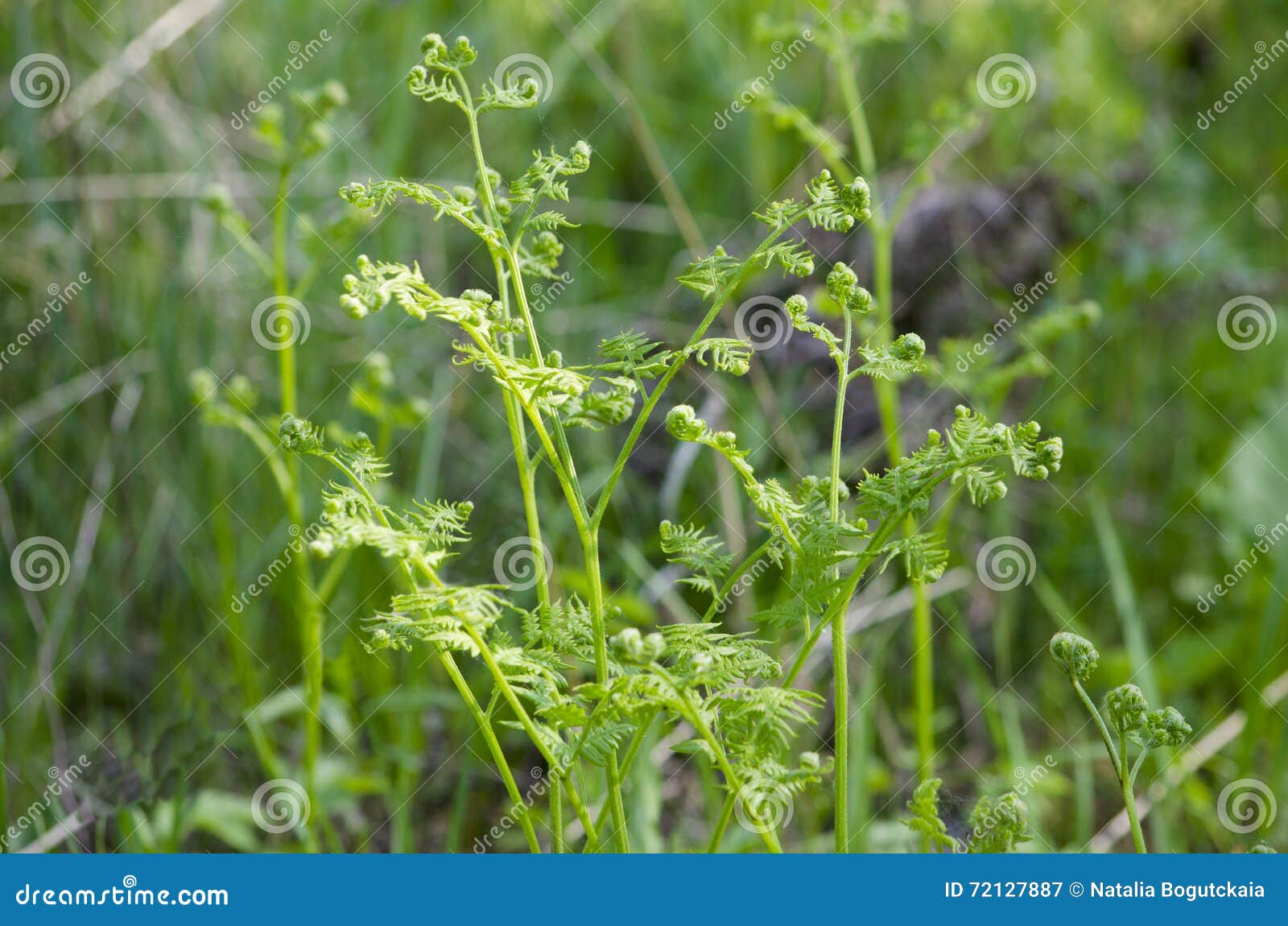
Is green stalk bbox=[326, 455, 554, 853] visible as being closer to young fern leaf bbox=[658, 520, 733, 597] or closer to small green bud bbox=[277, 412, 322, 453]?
small green bud bbox=[277, 412, 322, 453]

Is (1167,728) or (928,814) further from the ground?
(1167,728)

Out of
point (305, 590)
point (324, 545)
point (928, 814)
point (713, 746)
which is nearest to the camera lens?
point (324, 545)

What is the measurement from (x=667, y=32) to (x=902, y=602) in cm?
246

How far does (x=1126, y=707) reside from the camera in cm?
120

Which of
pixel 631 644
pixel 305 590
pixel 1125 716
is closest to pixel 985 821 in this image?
pixel 1125 716

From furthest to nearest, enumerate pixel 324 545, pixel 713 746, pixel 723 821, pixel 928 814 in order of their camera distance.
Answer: pixel 928 814 → pixel 723 821 → pixel 713 746 → pixel 324 545

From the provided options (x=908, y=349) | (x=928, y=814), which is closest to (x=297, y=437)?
(x=908, y=349)

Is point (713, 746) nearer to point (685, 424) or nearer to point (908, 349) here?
point (685, 424)

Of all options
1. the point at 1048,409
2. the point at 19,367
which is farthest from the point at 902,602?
the point at 19,367

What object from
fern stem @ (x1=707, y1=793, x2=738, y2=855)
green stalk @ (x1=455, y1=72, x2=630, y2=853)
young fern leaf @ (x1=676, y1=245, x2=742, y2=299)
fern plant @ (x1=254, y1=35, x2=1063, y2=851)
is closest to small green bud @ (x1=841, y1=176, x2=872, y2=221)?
fern plant @ (x1=254, y1=35, x2=1063, y2=851)

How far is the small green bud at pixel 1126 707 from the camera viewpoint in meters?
1.19

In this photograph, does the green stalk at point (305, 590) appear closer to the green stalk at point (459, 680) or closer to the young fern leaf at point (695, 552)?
the green stalk at point (459, 680)

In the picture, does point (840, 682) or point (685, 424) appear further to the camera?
point (840, 682)

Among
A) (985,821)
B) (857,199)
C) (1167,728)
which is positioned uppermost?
(857,199)
